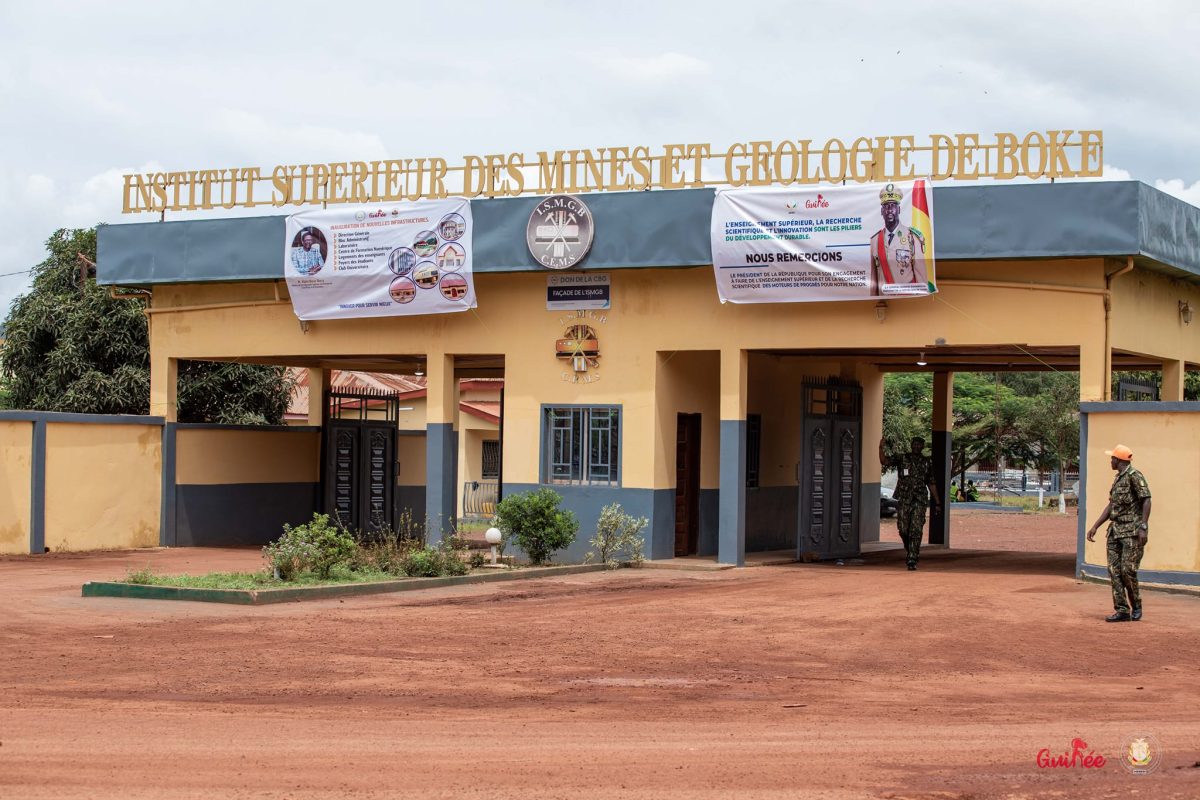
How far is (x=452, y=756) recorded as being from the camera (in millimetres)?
8180

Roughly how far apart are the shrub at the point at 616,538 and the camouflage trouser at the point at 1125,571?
8.25 metres

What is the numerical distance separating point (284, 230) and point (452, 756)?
17052 millimetres

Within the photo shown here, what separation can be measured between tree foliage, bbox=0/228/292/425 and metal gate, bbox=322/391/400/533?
17.4 ft

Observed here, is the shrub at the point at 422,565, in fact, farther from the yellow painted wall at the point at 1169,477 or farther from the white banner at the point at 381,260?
the yellow painted wall at the point at 1169,477

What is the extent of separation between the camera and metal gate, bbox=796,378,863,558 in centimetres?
2423

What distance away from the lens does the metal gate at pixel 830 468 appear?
24234mm

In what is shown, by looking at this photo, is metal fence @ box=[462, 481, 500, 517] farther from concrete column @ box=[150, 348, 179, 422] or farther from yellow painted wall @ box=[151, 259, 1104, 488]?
yellow painted wall @ box=[151, 259, 1104, 488]

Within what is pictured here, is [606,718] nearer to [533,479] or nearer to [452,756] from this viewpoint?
[452,756]

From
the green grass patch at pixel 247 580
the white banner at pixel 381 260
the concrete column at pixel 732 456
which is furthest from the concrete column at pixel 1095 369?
the green grass patch at pixel 247 580

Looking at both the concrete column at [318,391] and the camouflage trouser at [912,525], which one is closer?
the camouflage trouser at [912,525]

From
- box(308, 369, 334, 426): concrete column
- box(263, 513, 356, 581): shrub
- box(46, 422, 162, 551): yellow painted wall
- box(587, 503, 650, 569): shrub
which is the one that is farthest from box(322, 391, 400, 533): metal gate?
box(263, 513, 356, 581): shrub

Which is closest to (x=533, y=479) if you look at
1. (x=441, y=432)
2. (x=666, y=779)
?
(x=441, y=432)

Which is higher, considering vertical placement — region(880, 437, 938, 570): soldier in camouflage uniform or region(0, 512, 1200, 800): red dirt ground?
region(880, 437, 938, 570): soldier in camouflage uniform

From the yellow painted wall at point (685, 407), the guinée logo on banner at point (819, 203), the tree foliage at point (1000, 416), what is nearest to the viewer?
the guinée logo on banner at point (819, 203)
